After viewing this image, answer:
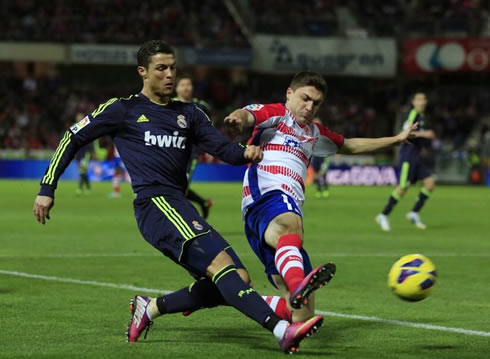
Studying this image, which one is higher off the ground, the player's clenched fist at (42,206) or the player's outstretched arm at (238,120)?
the player's outstretched arm at (238,120)

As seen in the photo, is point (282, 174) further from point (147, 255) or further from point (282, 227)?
point (147, 255)

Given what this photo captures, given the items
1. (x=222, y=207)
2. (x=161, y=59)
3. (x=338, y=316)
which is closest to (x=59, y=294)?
(x=338, y=316)

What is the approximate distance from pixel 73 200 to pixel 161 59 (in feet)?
65.6

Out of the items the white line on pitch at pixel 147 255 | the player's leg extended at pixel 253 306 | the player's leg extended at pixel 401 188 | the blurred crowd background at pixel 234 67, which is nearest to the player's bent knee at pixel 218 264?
the player's leg extended at pixel 253 306

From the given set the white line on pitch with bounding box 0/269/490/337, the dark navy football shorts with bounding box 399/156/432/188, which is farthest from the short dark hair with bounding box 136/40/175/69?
the dark navy football shorts with bounding box 399/156/432/188

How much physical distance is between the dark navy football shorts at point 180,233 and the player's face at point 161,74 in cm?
70

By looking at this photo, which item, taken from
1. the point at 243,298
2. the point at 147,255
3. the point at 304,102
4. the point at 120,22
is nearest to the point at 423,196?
the point at 147,255

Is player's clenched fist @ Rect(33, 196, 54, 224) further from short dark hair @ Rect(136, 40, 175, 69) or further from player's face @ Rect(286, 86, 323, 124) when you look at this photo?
player's face @ Rect(286, 86, 323, 124)

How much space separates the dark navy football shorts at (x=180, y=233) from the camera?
6.52 meters

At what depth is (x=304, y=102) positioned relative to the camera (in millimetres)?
7309

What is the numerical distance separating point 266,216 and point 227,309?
1.88 metres

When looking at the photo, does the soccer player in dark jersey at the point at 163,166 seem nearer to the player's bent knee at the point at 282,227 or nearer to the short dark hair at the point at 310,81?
the player's bent knee at the point at 282,227

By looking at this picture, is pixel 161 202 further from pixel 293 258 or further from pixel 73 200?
pixel 73 200

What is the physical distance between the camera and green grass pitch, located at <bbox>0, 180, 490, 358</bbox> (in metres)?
6.88
